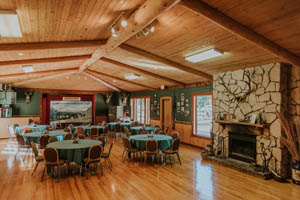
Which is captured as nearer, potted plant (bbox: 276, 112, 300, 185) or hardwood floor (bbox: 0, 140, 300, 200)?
hardwood floor (bbox: 0, 140, 300, 200)

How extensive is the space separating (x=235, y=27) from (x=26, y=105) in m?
12.5

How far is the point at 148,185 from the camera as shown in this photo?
4859mm

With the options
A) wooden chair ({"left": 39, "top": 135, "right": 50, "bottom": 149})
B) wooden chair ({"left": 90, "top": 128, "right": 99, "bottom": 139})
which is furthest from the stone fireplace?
wooden chair ({"left": 39, "top": 135, "right": 50, "bottom": 149})

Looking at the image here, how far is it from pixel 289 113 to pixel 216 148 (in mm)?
2632

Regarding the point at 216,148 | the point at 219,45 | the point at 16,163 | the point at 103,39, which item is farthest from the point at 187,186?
the point at 16,163

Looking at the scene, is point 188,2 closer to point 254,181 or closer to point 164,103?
point 254,181

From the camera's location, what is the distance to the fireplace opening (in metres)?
6.21

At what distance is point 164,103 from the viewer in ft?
38.2

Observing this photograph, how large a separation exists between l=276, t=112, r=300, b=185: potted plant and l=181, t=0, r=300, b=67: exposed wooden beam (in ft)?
4.97

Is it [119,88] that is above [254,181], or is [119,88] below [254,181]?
above

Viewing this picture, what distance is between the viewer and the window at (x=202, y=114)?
349 inches

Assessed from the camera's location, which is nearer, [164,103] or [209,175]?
[209,175]

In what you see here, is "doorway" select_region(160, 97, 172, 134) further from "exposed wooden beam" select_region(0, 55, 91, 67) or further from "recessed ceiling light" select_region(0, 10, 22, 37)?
"recessed ceiling light" select_region(0, 10, 22, 37)

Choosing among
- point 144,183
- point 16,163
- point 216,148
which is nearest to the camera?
point 144,183
